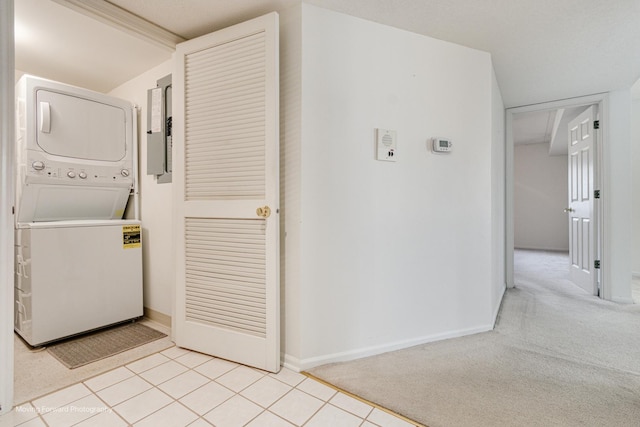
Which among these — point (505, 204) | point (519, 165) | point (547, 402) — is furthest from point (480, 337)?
point (519, 165)

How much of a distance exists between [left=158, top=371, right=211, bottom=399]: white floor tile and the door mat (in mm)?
657

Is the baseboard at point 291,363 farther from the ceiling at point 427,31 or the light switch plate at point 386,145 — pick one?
the ceiling at point 427,31

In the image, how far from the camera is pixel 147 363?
5.99 ft

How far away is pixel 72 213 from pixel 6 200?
117 cm

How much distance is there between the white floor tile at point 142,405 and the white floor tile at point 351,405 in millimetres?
857

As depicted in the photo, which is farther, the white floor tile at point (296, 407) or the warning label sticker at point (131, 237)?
the warning label sticker at point (131, 237)

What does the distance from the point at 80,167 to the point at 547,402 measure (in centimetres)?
346

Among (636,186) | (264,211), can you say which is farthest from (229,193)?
(636,186)

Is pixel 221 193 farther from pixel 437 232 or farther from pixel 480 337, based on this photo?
pixel 480 337

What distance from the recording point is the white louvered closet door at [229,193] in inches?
67.4

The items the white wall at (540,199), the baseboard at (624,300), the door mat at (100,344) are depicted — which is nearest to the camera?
the door mat at (100,344)

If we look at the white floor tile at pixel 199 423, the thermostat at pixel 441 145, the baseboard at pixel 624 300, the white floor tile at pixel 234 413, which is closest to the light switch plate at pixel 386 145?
the thermostat at pixel 441 145

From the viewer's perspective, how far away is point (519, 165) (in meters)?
7.00

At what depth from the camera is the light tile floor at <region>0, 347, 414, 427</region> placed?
1.32 metres
